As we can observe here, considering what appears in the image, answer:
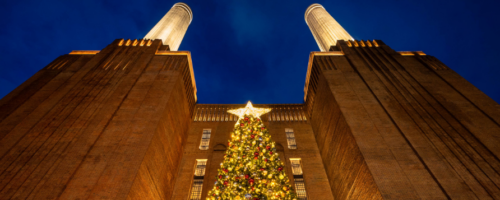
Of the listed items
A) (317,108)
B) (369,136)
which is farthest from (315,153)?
(369,136)

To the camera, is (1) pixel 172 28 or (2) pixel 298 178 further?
(1) pixel 172 28

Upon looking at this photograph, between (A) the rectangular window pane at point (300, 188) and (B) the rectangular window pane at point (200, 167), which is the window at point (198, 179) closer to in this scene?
(B) the rectangular window pane at point (200, 167)

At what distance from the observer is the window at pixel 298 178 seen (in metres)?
12.6

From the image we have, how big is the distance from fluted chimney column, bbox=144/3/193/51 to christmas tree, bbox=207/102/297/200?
49.4 ft

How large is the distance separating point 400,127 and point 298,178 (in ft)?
20.3

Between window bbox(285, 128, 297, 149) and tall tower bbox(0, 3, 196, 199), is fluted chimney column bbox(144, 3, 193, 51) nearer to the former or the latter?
tall tower bbox(0, 3, 196, 199)

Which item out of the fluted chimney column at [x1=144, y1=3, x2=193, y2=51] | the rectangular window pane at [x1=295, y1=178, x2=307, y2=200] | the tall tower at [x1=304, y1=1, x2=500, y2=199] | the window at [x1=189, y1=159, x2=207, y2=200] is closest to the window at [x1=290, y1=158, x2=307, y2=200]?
the rectangular window pane at [x1=295, y1=178, x2=307, y2=200]

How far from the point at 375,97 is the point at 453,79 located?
5620 millimetres

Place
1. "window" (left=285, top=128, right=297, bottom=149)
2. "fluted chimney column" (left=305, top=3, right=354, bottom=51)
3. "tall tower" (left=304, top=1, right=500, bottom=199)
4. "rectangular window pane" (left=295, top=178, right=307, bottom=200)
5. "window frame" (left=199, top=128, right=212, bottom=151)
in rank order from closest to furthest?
1. "tall tower" (left=304, top=1, right=500, bottom=199)
2. "rectangular window pane" (left=295, top=178, right=307, bottom=200)
3. "window frame" (left=199, top=128, right=212, bottom=151)
4. "window" (left=285, top=128, right=297, bottom=149)
5. "fluted chimney column" (left=305, top=3, right=354, bottom=51)

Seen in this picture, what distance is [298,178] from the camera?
44.2 ft

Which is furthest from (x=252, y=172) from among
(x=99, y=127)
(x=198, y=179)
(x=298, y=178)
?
(x=99, y=127)

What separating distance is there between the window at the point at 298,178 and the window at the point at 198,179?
558 cm

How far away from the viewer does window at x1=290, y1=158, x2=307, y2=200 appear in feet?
41.2

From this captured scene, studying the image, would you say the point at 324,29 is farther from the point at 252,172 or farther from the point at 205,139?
the point at 252,172
